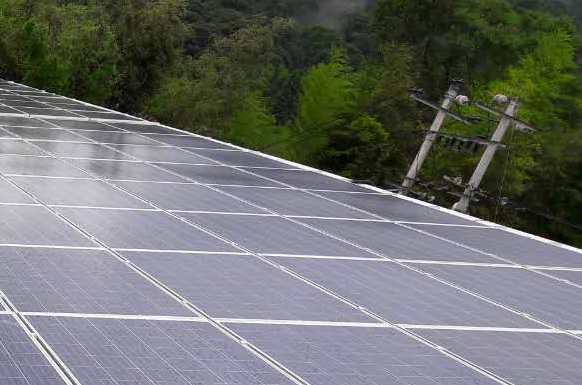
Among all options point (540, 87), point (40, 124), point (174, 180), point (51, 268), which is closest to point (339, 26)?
point (540, 87)

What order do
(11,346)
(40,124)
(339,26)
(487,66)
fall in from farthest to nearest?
(339,26) < (487,66) < (40,124) < (11,346)

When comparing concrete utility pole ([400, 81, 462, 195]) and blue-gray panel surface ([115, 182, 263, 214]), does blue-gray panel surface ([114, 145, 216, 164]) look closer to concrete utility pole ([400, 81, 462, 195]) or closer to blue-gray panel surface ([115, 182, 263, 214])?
blue-gray panel surface ([115, 182, 263, 214])

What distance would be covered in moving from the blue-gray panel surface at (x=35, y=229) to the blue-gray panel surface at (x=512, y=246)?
236 inches

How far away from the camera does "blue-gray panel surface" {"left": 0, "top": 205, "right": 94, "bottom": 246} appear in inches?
447

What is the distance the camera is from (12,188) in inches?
571

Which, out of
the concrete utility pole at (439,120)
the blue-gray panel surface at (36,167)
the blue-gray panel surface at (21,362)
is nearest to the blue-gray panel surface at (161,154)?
the blue-gray panel surface at (36,167)

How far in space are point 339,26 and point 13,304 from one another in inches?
3589

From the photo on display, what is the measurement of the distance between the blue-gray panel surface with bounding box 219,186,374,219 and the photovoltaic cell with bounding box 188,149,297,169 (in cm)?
352

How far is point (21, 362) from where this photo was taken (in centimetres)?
720

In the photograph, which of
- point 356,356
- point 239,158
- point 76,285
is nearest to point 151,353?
point 356,356

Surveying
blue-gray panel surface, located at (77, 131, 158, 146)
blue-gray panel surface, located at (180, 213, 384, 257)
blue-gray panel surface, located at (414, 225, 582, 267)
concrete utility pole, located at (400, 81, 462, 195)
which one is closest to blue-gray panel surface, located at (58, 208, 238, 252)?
blue-gray panel surface, located at (180, 213, 384, 257)

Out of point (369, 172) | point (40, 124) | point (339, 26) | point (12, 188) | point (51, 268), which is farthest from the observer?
point (339, 26)

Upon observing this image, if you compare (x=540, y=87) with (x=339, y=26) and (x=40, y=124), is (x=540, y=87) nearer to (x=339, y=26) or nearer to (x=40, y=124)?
(x=339, y=26)

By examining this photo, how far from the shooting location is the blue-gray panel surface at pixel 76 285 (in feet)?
29.3
